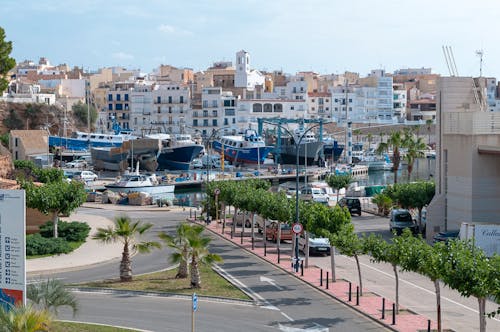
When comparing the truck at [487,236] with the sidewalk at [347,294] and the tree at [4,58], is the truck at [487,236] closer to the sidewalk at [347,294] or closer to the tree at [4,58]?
the sidewalk at [347,294]

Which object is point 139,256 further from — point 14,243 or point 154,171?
point 154,171

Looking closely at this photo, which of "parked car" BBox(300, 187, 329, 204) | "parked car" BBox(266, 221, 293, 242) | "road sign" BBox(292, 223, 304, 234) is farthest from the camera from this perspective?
"parked car" BBox(300, 187, 329, 204)

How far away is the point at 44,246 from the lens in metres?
39.3

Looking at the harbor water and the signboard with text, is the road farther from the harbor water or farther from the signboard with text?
the harbor water

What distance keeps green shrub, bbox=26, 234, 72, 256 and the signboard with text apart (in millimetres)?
18143

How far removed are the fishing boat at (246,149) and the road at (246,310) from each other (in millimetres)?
79786

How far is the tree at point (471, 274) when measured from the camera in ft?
70.3

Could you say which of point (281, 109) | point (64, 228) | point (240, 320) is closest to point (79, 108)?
point (281, 109)

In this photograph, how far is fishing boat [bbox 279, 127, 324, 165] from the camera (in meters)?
114

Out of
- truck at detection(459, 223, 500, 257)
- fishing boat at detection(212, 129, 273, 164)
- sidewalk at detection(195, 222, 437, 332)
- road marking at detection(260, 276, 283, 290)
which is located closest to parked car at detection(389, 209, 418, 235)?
sidewalk at detection(195, 222, 437, 332)

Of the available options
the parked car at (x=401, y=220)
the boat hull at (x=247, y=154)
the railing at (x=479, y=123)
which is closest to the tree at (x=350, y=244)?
the railing at (x=479, y=123)

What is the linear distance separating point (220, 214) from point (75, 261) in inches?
736

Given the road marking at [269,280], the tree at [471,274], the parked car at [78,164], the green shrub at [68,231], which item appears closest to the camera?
the tree at [471,274]

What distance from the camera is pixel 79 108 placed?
5591 inches
